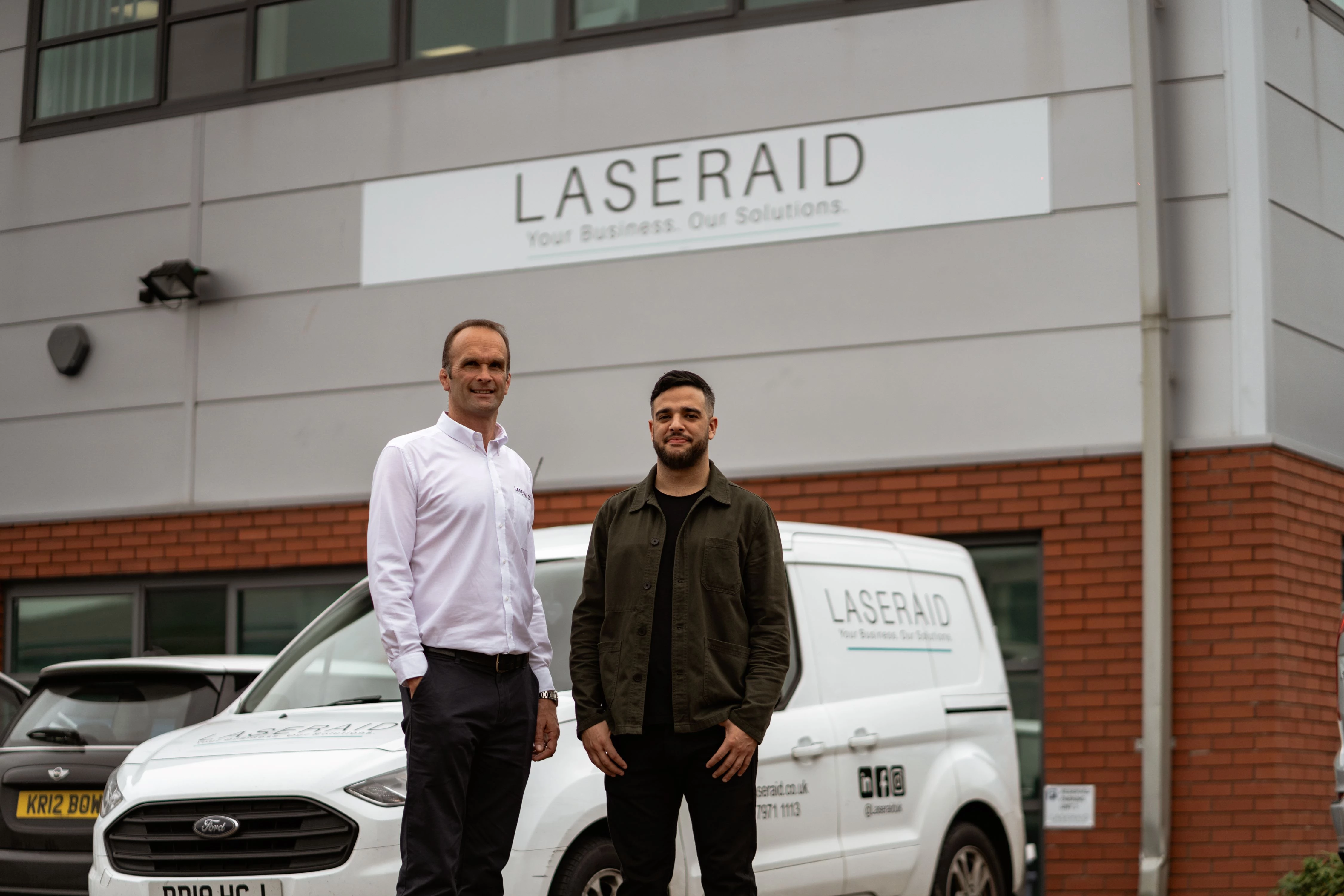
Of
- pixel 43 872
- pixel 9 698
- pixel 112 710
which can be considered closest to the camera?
pixel 43 872

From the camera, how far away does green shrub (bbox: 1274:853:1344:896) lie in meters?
7.90

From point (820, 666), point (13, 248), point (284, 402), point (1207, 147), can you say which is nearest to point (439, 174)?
point (284, 402)

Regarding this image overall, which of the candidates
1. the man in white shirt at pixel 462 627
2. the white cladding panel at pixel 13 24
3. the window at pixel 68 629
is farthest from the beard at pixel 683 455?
the white cladding panel at pixel 13 24

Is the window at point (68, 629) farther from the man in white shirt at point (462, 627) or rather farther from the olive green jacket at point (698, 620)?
the olive green jacket at point (698, 620)

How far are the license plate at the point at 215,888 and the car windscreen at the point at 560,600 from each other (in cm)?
125

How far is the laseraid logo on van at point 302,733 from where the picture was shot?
18.9 ft

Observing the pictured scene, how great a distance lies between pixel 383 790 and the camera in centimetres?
545

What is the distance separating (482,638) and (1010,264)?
6.00 m

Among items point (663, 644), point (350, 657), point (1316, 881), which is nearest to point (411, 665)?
point (663, 644)

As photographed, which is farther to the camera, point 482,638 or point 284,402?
point 284,402

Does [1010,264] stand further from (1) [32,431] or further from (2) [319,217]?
(1) [32,431]

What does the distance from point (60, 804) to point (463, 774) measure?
3.12m

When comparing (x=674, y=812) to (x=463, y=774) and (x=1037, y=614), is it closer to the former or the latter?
(x=463, y=774)

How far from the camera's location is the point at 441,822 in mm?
4668
